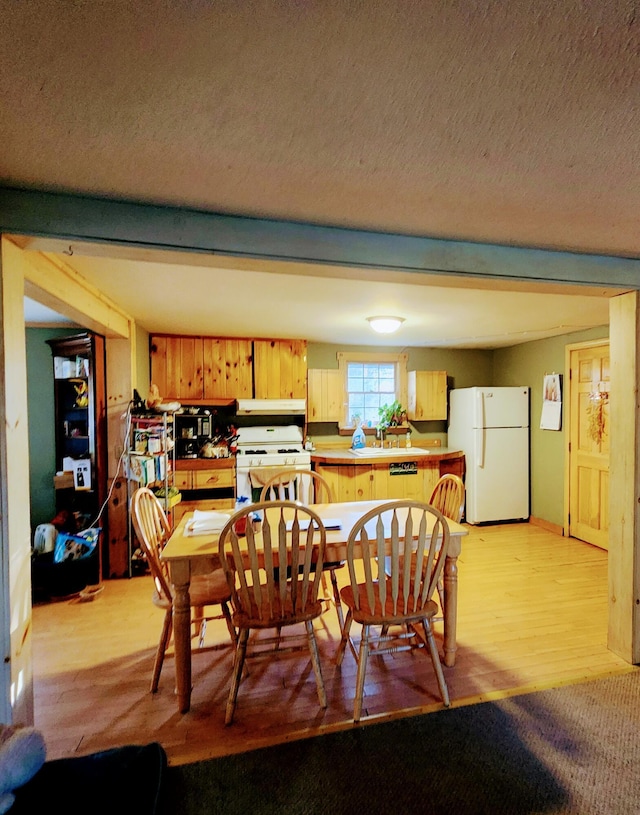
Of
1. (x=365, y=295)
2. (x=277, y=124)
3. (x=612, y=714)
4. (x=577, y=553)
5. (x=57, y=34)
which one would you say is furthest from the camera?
(x=577, y=553)

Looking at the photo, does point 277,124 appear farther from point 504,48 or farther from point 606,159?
point 606,159

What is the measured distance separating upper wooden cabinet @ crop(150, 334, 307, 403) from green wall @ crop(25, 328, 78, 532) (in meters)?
0.87

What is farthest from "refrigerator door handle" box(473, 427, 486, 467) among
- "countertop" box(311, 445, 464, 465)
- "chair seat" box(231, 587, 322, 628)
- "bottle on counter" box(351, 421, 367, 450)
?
"chair seat" box(231, 587, 322, 628)

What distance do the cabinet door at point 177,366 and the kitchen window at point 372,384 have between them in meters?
1.85

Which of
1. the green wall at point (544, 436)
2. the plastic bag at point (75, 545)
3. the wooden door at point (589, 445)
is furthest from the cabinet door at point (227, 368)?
the wooden door at point (589, 445)

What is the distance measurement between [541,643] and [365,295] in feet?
8.00

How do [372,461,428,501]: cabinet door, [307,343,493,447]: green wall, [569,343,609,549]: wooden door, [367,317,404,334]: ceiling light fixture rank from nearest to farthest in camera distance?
[367,317,404,334]: ceiling light fixture
[569,343,609,549]: wooden door
[372,461,428,501]: cabinet door
[307,343,493,447]: green wall

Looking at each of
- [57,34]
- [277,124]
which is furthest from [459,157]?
[57,34]

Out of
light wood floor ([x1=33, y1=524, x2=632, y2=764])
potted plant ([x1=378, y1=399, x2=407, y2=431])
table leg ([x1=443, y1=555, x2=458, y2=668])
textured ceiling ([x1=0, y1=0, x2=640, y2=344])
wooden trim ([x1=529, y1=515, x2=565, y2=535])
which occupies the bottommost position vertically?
light wood floor ([x1=33, y1=524, x2=632, y2=764])

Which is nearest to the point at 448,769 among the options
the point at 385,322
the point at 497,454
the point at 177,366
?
the point at 385,322

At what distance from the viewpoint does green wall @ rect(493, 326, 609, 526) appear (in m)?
4.39

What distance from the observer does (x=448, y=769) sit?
5.20 ft

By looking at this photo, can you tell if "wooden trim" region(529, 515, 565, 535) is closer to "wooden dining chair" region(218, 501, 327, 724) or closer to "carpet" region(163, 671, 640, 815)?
"carpet" region(163, 671, 640, 815)

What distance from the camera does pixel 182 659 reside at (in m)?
1.87
